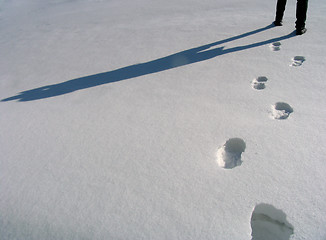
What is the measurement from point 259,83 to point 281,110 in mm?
470

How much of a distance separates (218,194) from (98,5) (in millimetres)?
6910

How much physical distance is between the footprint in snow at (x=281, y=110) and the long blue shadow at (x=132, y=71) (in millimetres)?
1236

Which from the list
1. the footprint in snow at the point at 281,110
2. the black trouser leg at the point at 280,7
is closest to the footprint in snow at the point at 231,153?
the footprint in snow at the point at 281,110

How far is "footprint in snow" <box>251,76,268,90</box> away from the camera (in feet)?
7.12

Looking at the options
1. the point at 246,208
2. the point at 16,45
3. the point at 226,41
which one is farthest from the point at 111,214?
the point at 16,45

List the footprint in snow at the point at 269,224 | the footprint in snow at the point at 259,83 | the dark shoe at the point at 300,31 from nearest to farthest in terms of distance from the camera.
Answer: the footprint in snow at the point at 269,224 < the footprint in snow at the point at 259,83 < the dark shoe at the point at 300,31

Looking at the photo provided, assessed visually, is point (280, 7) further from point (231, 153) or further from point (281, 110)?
point (231, 153)

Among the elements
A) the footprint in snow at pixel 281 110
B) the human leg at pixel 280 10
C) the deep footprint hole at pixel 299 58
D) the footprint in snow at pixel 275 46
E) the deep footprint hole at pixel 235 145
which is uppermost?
the human leg at pixel 280 10

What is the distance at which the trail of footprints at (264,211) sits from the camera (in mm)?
1125

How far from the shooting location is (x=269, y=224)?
116 centimetres

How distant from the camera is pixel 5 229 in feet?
4.05

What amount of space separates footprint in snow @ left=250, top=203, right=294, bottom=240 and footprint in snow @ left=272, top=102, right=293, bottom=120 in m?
0.83

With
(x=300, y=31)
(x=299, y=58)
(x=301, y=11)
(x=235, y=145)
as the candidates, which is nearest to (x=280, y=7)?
(x=301, y=11)

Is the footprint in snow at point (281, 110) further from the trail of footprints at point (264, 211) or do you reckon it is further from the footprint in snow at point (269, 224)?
the footprint in snow at point (269, 224)
